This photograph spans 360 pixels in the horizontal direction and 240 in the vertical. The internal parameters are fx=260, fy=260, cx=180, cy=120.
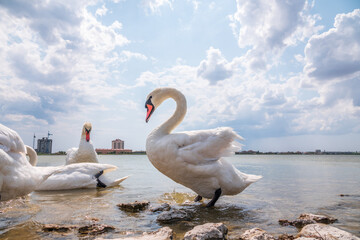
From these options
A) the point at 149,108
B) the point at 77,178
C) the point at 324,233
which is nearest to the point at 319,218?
the point at 324,233

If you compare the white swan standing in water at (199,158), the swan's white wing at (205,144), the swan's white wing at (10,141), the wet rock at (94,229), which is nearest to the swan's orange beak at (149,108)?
the white swan standing in water at (199,158)

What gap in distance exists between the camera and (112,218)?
4371 millimetres

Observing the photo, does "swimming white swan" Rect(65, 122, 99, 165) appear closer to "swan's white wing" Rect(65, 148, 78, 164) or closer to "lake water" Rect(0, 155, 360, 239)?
"swan's white wing" Rect(65, 148, 78, 164)

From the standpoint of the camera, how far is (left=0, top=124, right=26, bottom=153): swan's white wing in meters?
3.64

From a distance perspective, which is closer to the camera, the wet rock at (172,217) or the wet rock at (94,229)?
the wet rock at (94,229)

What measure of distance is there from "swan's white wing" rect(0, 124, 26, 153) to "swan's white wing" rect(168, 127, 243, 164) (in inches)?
104

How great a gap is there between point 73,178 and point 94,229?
416cm

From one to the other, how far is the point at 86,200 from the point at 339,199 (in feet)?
20.0

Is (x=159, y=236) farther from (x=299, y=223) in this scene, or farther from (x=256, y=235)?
(x=299, y=223)

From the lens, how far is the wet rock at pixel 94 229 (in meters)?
3.50

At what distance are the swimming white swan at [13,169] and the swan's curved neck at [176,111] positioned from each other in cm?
275

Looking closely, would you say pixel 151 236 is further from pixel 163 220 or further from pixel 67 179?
pixel 67 179

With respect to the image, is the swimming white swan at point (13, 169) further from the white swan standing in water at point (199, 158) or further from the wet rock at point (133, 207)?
the white swan standing in water at point (199, 158)

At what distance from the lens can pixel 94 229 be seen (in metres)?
3.55
